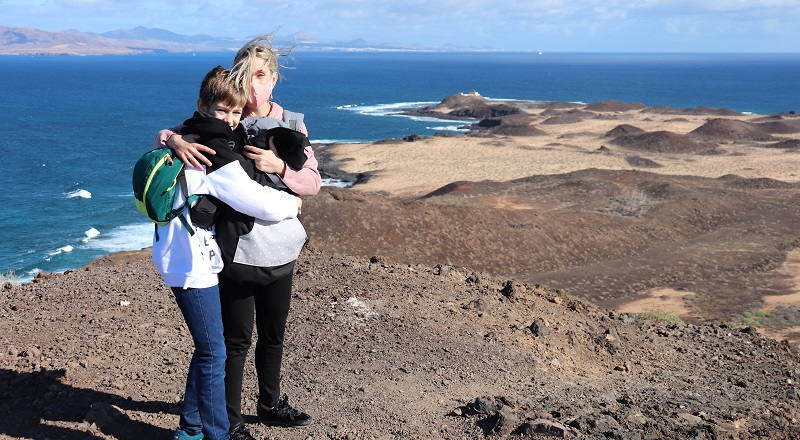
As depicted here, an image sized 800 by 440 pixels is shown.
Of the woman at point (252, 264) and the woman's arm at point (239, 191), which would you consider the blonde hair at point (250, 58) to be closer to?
the woman at point (252, 264)

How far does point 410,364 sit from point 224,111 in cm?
347

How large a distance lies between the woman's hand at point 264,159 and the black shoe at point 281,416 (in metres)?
1.69

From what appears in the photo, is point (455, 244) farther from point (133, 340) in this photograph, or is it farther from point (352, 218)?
point (133, 340)

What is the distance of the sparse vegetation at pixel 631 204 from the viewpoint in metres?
24.6

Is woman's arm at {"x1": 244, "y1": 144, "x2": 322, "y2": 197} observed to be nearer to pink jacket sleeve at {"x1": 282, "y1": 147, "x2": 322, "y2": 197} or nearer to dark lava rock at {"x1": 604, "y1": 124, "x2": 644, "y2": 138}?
pink jacket sleeve at {"x1": 282, "y1": 147, "x2": 322, "y2": 197}

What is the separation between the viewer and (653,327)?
10766 millimetres

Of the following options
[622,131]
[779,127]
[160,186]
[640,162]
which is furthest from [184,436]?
[779,127]

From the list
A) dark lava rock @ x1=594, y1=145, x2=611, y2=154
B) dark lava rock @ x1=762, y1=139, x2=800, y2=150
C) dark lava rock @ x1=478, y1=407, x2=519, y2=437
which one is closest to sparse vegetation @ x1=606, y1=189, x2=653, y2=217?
dark lava rock @ x1=478, y1=407, x2=519, y2=437

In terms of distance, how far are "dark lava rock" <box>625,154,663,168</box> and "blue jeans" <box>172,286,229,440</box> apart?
39.9 metres

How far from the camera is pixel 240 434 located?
455 centimetres

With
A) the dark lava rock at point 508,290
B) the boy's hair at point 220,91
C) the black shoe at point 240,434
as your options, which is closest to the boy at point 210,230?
the boy's hair at point 220,91

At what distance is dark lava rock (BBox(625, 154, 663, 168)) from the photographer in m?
41.7

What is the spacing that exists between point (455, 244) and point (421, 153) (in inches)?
1046

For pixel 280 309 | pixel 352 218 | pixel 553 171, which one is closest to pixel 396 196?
pixel 553 171
